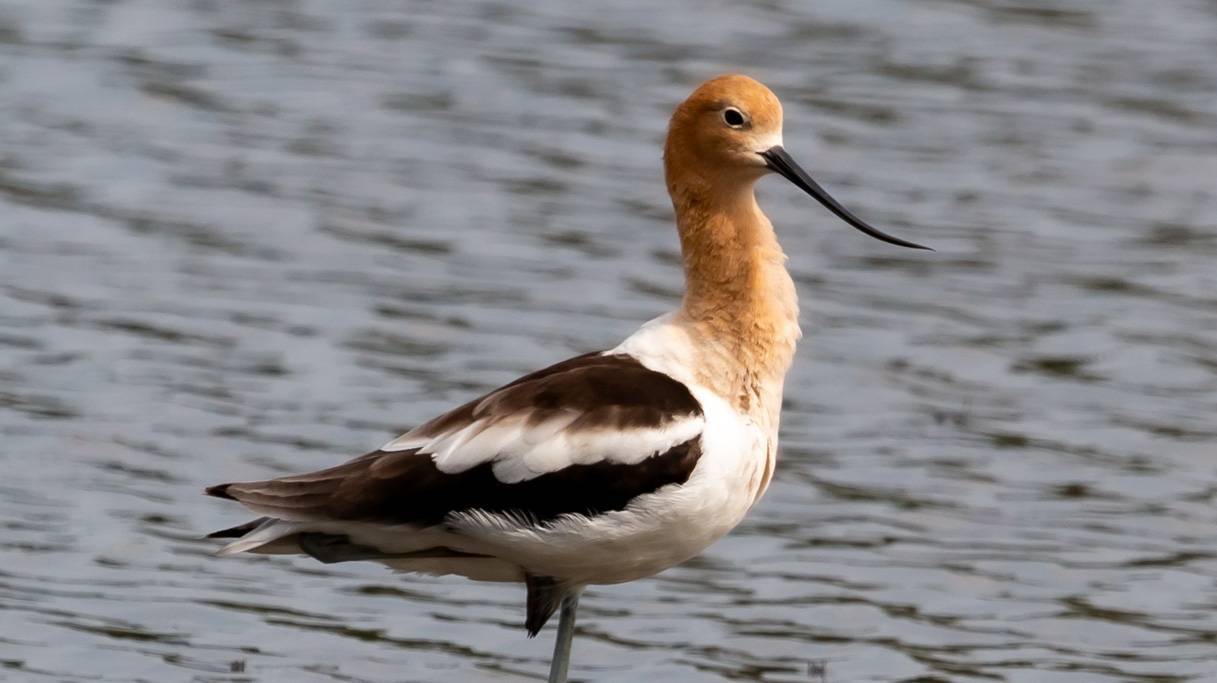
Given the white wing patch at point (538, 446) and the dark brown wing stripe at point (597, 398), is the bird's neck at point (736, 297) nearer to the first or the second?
the dark brown wing stripe at point (597, 398)

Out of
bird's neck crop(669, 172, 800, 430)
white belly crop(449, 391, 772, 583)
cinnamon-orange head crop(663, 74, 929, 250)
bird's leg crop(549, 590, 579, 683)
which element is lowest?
bird's leg crop(549, 590, 579, 683)

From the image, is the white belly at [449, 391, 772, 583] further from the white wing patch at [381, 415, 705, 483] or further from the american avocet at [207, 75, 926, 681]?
the white wing patch at [381, 415, 705, 483]

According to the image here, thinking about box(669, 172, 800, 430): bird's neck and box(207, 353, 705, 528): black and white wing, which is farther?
box(669, 172, 800, 430): bird's neck

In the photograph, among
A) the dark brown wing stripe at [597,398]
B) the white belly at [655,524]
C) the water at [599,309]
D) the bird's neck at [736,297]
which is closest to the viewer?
the white belly at [655,524]

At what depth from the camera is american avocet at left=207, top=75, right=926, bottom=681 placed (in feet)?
23.3

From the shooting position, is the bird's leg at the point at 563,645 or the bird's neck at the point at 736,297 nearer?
the bird's neck at the point at 736,297

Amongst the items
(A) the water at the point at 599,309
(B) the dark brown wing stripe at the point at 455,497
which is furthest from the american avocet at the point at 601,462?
(A) the water at the point at 599,309

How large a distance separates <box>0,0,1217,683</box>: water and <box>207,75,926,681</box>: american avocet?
1.29 meters

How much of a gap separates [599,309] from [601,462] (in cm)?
478

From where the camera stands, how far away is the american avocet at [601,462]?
709cm

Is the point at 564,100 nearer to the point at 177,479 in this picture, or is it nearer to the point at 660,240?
the point at 660,240

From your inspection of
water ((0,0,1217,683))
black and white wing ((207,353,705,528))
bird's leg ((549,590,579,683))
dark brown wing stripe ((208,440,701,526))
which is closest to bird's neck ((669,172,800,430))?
black and white wing ((207,353,705,528))

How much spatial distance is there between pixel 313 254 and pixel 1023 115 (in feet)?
15.7

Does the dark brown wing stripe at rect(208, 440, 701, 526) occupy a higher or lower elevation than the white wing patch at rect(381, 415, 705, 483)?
lower
